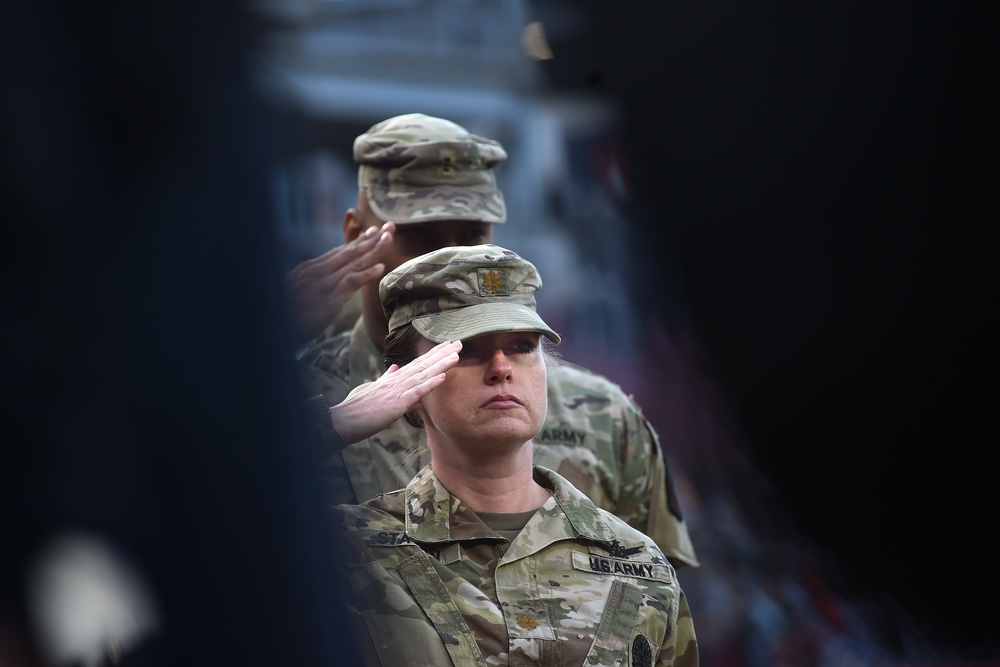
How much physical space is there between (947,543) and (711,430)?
1152 millimetres

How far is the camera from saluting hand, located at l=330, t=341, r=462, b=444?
2381mm

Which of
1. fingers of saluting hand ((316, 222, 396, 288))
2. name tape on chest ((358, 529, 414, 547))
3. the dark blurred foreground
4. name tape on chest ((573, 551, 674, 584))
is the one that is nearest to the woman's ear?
fingers of saluting hand ((316, 222, 396, 288))

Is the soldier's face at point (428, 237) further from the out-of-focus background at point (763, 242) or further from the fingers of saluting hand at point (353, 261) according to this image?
the out-of-focus background at point (763, 242)

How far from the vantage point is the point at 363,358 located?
11.3ft

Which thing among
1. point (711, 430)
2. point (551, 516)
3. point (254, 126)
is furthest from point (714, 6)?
point (254, 126)

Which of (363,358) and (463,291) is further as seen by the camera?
(363,358)

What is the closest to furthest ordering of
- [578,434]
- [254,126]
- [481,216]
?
[254,126] → [481,216] → [578,434]

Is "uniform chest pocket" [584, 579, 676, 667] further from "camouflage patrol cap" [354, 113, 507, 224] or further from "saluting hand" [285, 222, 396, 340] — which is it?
"camouflage patrol cap" [354, 113, 507, 224]

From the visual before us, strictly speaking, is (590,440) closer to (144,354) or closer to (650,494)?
(650,494)

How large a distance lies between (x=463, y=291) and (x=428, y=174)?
3.08 feet

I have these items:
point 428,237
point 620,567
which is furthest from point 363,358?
point 620,567

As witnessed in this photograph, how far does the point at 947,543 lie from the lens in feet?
17.5

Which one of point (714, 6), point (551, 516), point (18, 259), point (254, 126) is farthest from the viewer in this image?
point (714, 6)

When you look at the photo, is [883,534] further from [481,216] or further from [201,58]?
[201,58]
